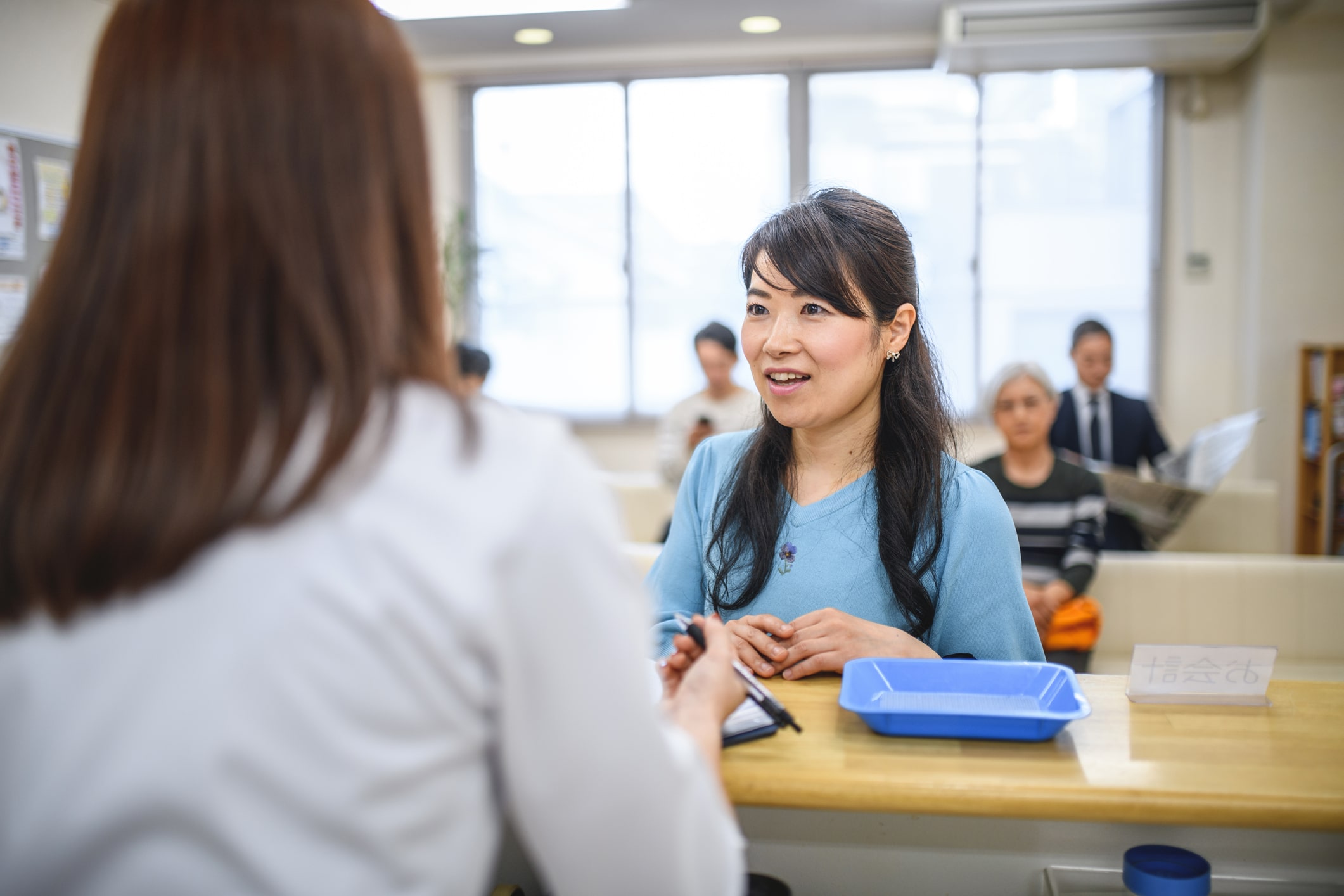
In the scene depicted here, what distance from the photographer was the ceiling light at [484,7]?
4.88 meters

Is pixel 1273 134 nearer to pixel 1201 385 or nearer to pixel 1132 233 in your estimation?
pixel 1132 233

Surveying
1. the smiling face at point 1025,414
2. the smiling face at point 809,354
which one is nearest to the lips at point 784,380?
the smiling face at point 809,354

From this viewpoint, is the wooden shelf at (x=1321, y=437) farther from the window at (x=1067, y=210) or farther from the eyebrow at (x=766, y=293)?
the eyebrow at (x=766, y=293)

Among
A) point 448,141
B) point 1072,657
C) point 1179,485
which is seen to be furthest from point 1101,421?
point 448,141

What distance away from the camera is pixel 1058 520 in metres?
3.09

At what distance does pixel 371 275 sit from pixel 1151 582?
291cm

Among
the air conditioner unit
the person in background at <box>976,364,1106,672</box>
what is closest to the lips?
the person in background at <box>976,364,1106,672</box>

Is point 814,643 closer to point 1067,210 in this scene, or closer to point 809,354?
point 809,354

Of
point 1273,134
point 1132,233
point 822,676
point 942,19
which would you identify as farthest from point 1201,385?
point 822,676

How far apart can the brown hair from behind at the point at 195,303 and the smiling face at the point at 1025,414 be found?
2.79 m

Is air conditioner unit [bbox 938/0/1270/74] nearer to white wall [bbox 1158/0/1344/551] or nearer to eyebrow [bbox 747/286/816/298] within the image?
white wall [bbox 1158/0/1344/551]

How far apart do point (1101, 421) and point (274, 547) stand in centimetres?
430

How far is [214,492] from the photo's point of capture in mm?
588

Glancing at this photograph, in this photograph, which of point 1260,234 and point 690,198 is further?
point 690,198
